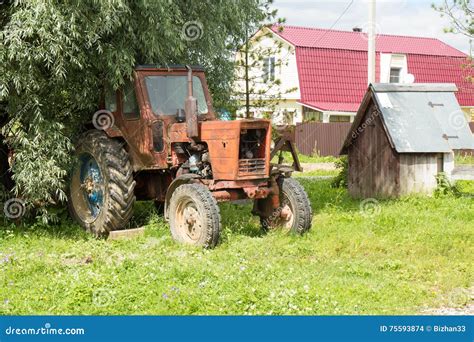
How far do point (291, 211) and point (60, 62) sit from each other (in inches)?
149

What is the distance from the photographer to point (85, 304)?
686 cm

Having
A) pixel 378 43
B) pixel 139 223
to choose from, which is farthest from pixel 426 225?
pixel 378 43

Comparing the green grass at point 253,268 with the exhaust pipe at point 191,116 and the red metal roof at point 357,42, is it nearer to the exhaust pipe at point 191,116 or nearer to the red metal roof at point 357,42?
the exhaust pipe at point 191,116

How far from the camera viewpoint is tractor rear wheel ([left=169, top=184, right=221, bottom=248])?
948 cm

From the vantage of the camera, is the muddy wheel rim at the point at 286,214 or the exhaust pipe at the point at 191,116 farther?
the muddy wheel rim at the point at 286,214

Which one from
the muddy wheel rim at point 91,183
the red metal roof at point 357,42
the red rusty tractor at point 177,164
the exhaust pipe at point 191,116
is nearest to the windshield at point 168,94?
the red rusty tractor at point 177,164

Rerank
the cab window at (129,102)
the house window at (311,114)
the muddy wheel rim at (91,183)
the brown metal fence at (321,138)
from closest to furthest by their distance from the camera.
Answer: the cab window at (129,102)
the muddy wheel rim at (91,183)
the brown metal fence at (321,138)
the house window at (311,114)

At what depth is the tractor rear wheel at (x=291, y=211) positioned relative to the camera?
10141mm

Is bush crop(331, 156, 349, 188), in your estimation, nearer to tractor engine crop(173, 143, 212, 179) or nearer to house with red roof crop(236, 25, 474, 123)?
tractor engine crop(173, 143, 212, 179)

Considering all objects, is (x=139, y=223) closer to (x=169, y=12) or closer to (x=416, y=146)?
(x=169, y=12)

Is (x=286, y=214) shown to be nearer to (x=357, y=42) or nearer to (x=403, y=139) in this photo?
(x=403, y=139)

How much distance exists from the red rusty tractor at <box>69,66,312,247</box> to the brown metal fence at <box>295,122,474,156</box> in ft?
66.2

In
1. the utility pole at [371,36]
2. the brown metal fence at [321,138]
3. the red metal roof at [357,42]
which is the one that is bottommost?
the brown metal fence at [321,138]

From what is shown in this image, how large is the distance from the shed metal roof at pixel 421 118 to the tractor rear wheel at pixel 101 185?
5.29 m
